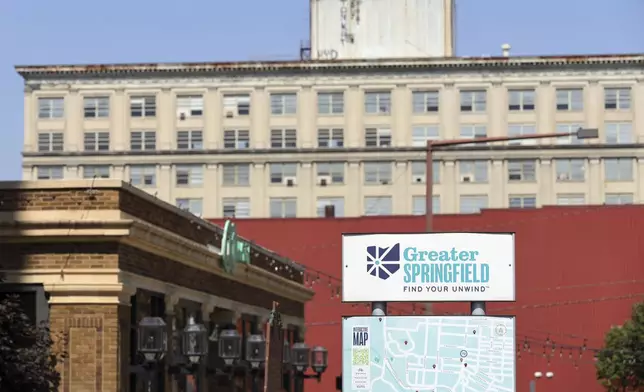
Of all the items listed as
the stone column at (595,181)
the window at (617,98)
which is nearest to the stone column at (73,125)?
the stone column at (595,181)

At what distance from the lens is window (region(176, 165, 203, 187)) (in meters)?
112

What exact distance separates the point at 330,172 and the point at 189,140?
10.1 metres

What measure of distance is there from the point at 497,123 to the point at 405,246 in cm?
7630

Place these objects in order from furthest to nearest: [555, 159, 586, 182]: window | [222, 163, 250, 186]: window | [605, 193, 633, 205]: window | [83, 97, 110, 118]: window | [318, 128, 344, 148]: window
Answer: [83, 97, 110, 118]: window, [222, 163, 250, 186]: window, [318, 128, 344, 148]: window, [555, 159, 586, 182]: window, [605, 193, 633, 205]: window

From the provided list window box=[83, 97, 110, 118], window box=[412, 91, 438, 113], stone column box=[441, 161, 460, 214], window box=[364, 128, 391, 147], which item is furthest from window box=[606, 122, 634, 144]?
window box=[83, 97, 110, 118]

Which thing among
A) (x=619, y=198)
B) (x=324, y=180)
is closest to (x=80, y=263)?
(x=324, y=180)

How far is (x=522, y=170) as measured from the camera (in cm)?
11119

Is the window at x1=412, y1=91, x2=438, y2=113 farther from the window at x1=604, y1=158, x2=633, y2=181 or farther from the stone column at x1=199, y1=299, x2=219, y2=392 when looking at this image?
the stone column at x1=199, y1=299, x2=219, y2=392

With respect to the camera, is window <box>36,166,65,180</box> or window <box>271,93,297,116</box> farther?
window <box>36,166,65,180</box>

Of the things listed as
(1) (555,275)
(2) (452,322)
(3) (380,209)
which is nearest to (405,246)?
(2) (452,322)

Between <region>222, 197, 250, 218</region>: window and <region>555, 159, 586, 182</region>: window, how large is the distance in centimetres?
2151

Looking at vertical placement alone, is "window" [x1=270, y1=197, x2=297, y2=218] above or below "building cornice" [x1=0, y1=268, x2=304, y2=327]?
above

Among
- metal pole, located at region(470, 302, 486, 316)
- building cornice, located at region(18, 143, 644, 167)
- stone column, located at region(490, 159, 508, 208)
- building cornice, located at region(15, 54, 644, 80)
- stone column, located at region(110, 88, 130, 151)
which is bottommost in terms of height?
metal pole, located at region(470, 302, 486, 316)

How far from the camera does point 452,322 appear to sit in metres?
34.7
